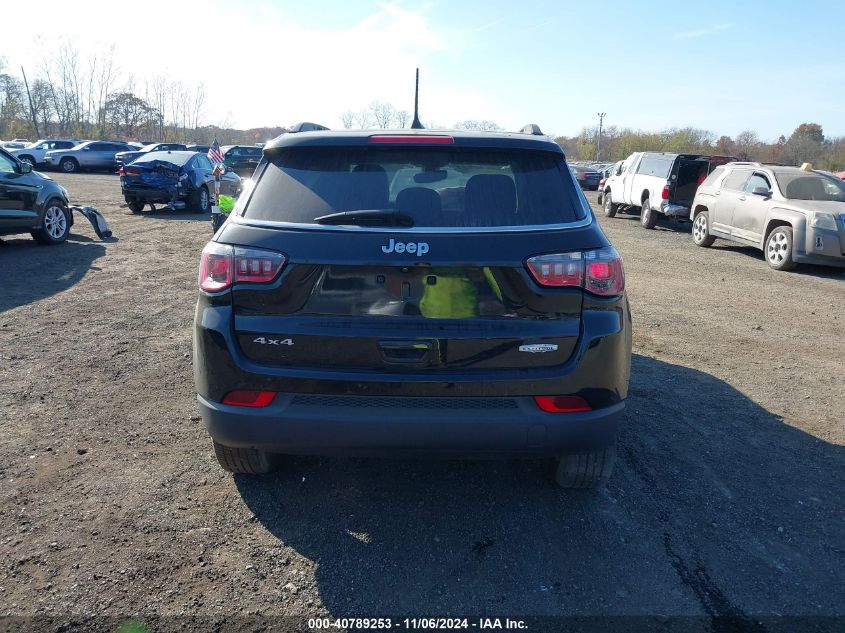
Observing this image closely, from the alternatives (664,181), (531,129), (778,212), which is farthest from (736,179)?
(531,129)

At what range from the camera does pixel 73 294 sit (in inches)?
295

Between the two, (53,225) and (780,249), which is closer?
(53,225)

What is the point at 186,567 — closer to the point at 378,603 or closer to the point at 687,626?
the point at 378,603

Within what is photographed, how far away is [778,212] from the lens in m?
11.2

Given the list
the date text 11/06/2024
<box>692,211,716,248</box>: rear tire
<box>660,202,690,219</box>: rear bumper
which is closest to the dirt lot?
the date text 11/06/2024

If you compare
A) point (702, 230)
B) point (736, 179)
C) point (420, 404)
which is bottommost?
point (702, 230)

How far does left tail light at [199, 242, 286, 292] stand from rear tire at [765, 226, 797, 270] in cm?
1076

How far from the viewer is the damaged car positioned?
51.9 feet

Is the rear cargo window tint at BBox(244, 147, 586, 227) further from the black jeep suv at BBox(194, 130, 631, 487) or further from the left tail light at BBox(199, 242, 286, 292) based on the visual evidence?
the left tail light at BBox(199, 242, 286, 292)

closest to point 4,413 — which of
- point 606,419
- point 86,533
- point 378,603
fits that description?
point 86,533

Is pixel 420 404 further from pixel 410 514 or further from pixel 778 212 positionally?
pixel 778 212

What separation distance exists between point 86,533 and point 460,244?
2.20m

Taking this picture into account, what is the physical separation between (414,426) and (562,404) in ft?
2.12

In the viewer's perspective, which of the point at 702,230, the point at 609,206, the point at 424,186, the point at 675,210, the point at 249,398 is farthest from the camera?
the point at 609,206
